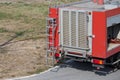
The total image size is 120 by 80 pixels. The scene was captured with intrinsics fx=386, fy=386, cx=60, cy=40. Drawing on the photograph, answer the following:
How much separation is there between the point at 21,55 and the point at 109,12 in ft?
16.9

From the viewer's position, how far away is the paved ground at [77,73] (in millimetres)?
13883

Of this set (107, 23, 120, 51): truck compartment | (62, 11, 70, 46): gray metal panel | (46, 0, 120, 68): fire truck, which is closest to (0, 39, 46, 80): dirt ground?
(46, 0, 120, 68): fire truck

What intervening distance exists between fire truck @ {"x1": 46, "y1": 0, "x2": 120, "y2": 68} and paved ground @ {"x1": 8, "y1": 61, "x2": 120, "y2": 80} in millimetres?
416

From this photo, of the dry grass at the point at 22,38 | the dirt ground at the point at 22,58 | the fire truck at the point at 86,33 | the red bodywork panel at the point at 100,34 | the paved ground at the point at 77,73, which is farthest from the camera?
the dry grass at the point at 22,38

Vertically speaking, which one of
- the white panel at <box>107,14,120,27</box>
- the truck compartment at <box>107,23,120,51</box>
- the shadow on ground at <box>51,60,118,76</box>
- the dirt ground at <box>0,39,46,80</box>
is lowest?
the shadow on ground at <box>51,60,118,76</box>

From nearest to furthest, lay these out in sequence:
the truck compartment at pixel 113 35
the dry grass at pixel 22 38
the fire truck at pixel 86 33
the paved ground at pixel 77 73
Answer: the fire truck at pixel 86 33 → the paved ground at pixel 77 73 → the truck compartment at pixel 113 35 → the dry grass at pixel 22 38

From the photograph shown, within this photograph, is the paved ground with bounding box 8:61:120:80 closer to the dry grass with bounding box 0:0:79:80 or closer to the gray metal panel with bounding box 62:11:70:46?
the dry grass with bounding box 0:0:79:80

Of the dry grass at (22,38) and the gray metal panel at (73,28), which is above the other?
the gray metal panel at (73,28)

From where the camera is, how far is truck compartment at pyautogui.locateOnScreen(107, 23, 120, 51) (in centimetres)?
1444

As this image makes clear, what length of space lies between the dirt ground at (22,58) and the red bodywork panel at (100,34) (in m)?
2.59

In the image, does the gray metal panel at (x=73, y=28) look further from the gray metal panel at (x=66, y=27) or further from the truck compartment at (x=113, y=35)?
the truck compartment at (x=113, y=35)

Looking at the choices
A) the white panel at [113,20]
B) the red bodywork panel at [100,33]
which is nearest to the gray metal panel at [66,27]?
the red bodywork panel at [100,33]

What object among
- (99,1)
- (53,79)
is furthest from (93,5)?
(53,79)

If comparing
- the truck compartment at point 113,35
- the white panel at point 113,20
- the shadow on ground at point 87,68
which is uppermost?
the white panel at point 113,20
